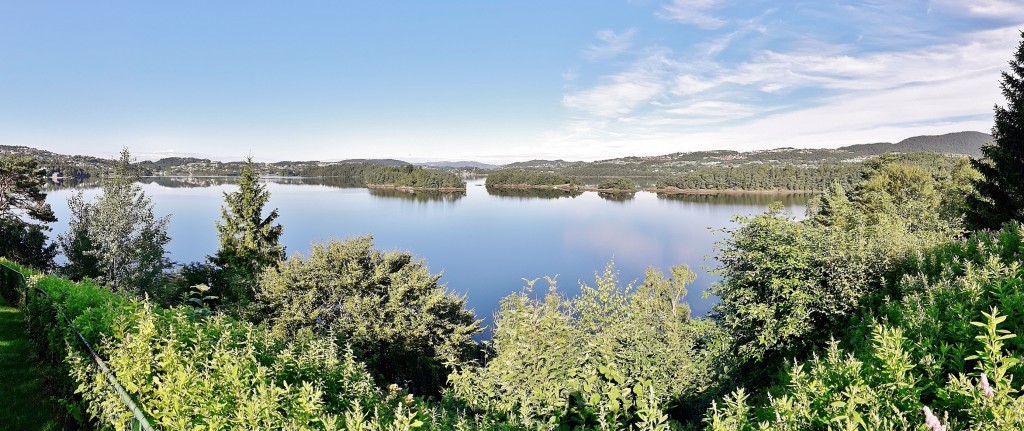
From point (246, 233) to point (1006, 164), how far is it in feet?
121

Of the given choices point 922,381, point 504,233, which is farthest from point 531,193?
point 922,381

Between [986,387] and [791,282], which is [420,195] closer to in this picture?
[791,282]

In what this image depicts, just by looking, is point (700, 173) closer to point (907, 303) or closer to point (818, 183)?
point (818, 183)

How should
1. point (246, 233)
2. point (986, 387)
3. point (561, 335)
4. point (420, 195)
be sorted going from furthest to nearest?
point (420, 195) → point (246, 233) → point (561, 335) → point (986, 387)

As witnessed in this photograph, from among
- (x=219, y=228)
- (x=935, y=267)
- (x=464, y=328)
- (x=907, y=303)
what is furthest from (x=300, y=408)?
(x=219, y=228)

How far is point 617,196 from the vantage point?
157500 millimetres

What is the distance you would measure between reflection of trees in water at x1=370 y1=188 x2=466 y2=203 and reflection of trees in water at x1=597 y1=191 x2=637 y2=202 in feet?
162

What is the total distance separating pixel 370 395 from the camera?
171 inches

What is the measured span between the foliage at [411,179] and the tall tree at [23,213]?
131 m

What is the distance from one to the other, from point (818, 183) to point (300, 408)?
154181mm

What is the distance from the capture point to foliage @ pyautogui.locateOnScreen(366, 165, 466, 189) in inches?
6708

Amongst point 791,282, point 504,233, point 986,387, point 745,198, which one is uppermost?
point 986,387

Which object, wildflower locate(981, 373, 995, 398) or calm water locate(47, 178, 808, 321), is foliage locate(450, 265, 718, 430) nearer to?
wildflower locate(981, 373, 995, 398)

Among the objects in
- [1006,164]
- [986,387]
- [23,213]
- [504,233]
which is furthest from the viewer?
[504,233]
